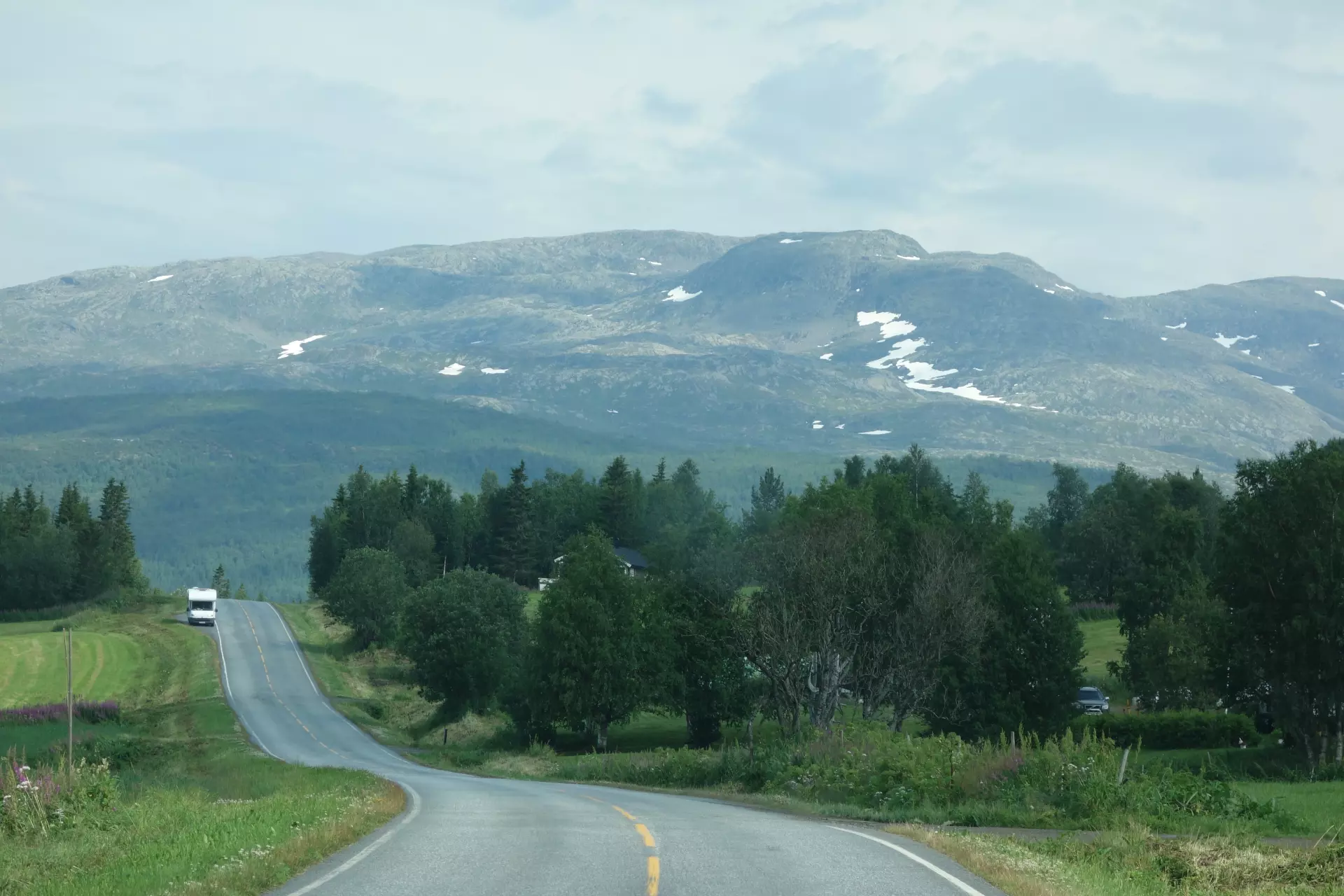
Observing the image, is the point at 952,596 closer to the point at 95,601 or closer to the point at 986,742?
the point at 986,742

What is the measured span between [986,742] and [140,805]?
60.0 ft

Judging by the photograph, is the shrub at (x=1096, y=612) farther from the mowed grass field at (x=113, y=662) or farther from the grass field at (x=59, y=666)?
the grass field at (x=59, y=666)

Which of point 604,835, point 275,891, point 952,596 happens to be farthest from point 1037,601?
point 275,891

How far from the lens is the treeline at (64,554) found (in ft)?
471

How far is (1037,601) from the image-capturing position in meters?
75.1

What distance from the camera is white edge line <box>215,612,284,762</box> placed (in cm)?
7331

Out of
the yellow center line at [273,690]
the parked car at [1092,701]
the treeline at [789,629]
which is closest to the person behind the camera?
the treeline at [789,629]

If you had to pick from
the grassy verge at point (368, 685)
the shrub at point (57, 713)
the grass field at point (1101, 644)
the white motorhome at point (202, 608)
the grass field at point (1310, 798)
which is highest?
the grass field at point (1310, 798)

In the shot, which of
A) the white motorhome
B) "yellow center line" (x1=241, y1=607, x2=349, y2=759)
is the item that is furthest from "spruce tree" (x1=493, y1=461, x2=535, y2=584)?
the white motorhome

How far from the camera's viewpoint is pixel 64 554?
144000 mm

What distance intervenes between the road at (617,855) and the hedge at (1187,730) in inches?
1376

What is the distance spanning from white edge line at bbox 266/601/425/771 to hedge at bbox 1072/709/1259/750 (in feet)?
106

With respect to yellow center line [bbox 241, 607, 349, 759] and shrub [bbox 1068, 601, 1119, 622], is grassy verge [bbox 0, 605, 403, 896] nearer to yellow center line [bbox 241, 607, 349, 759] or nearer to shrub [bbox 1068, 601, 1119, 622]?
yellow center line [bbox 241, 607, 349, 759]

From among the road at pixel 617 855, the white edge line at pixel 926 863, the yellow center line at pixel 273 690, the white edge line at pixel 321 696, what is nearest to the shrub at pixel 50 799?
the road at pixel 617 855
